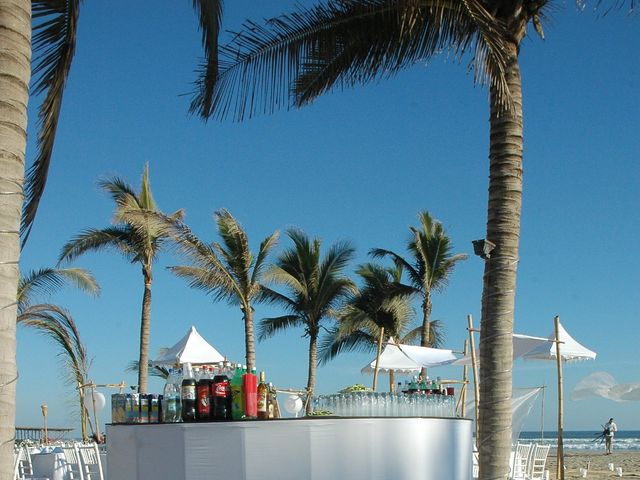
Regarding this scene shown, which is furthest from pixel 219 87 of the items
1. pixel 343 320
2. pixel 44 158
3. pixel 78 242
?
pixel 343 320

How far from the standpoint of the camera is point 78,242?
2355 centimetres

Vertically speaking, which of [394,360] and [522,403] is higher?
[394,360]

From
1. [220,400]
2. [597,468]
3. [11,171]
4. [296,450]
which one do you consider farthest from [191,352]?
[597,468]

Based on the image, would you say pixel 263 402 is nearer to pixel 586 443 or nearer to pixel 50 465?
pixel 50 465

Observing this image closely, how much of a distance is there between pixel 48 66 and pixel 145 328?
18.0m

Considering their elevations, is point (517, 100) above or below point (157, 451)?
above

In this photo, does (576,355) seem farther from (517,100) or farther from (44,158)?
(44,158)

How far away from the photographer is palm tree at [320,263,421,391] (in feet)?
87.6

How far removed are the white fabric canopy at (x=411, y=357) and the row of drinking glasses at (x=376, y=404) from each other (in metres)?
12.2

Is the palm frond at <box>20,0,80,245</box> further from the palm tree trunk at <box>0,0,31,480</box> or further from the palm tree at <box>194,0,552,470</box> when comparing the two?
the palm tree at <box>194,0,552,470</box>

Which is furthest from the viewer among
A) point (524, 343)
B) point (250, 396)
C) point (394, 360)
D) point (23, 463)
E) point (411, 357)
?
point (394, 360)

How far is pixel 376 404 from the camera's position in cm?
541

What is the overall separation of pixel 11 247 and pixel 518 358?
1484 centimetres

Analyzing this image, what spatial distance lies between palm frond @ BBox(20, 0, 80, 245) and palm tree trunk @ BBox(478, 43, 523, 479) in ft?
12.3
